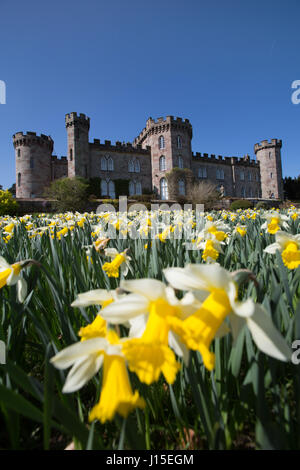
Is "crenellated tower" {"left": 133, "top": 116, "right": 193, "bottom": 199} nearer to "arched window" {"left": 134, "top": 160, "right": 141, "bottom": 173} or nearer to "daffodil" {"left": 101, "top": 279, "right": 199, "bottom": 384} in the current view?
"arched window" {"left": 134, "top": 160, "right": 141, "bottom": 173}

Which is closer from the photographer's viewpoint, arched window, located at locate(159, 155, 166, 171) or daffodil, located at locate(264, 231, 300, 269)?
daffodil, located at locate(264, 231, 300, 269)

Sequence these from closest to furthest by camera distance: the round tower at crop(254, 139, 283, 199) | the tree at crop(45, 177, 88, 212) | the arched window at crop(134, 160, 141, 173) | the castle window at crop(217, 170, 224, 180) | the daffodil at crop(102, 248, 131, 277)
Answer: the daffodil at crop(102, 248, 131, 277) < the tree at crop(45, 177, 88, 212) < the arched window at crop(134, 160, 141, 173) < the castle window at crop(217, 170, 224, 180) < the round tower at crop(254, 139, 283, 199)

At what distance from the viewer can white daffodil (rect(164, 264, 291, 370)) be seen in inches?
15.4

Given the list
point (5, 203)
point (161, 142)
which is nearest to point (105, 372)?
point (5, 203)

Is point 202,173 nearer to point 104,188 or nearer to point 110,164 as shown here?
point 110,164

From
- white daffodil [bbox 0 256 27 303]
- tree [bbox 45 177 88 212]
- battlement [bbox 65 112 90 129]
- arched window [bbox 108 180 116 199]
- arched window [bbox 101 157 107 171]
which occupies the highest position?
battlement [bbox 65 112 90 129]

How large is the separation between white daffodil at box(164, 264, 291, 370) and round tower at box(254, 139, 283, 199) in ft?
123

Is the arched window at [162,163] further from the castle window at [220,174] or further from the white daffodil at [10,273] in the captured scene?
the white daffodil at [10,273]

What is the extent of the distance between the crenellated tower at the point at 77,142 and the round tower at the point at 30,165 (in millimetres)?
3147

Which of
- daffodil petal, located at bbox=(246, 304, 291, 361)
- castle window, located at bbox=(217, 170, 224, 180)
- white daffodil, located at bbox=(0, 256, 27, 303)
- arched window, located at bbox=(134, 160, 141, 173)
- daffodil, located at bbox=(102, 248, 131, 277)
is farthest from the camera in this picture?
castle window, located at bbox=(217, 170, 224, 180)

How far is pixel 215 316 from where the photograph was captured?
42cm

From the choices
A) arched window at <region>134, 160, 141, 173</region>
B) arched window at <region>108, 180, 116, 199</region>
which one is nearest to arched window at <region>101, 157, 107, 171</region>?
arched window at <region>108, 180, 116, 199</region>
